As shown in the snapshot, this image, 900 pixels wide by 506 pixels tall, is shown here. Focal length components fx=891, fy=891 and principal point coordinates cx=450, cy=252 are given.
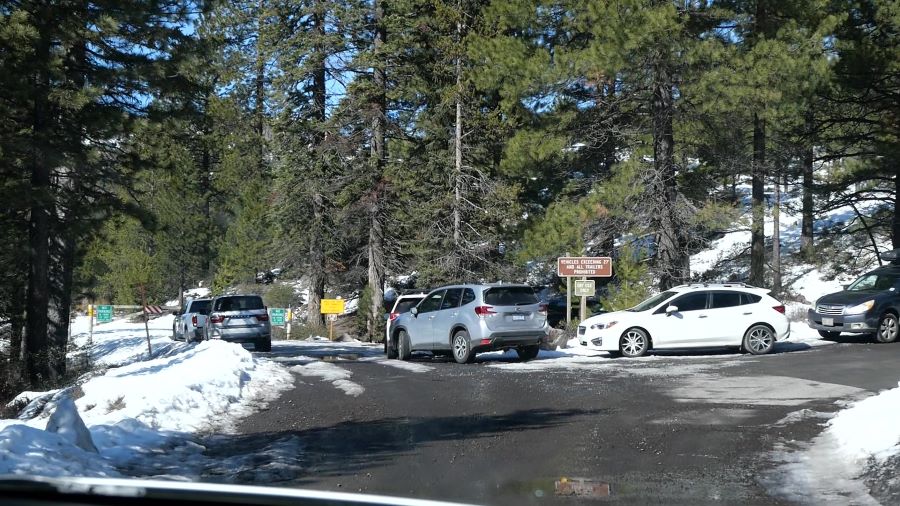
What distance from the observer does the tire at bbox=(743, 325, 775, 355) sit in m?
20.4

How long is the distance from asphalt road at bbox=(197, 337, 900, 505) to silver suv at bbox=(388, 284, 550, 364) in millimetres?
1700

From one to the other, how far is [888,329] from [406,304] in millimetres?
12059

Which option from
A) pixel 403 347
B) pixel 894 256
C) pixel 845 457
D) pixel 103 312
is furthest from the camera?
pixel 103 312

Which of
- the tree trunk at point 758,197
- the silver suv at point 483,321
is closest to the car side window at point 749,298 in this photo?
the silver suv at point 483,321

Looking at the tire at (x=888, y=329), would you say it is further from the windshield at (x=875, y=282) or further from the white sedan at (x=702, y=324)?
the white sedan at (x=702, y=324)

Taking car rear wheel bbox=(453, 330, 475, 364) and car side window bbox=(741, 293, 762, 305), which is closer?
car rear wheel bbox=(453, 330, 475, 364)

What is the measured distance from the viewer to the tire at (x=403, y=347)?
72.2 feet

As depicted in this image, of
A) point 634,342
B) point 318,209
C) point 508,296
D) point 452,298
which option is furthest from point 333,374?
point 318,209

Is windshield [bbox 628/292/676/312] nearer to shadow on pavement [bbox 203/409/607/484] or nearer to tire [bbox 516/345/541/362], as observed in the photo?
tire [bbox 516/345/541/362]

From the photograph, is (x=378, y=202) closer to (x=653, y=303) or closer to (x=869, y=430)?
(x=653, y=303)

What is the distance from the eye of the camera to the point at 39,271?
20484 mm

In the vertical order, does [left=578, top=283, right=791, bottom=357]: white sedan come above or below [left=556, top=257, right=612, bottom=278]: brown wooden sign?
below

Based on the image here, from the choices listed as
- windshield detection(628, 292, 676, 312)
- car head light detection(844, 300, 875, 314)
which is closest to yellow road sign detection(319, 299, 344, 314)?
windshield detection(628, 292, 676, 312)

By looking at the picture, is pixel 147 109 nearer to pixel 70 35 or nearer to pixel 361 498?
pixel 70 35
